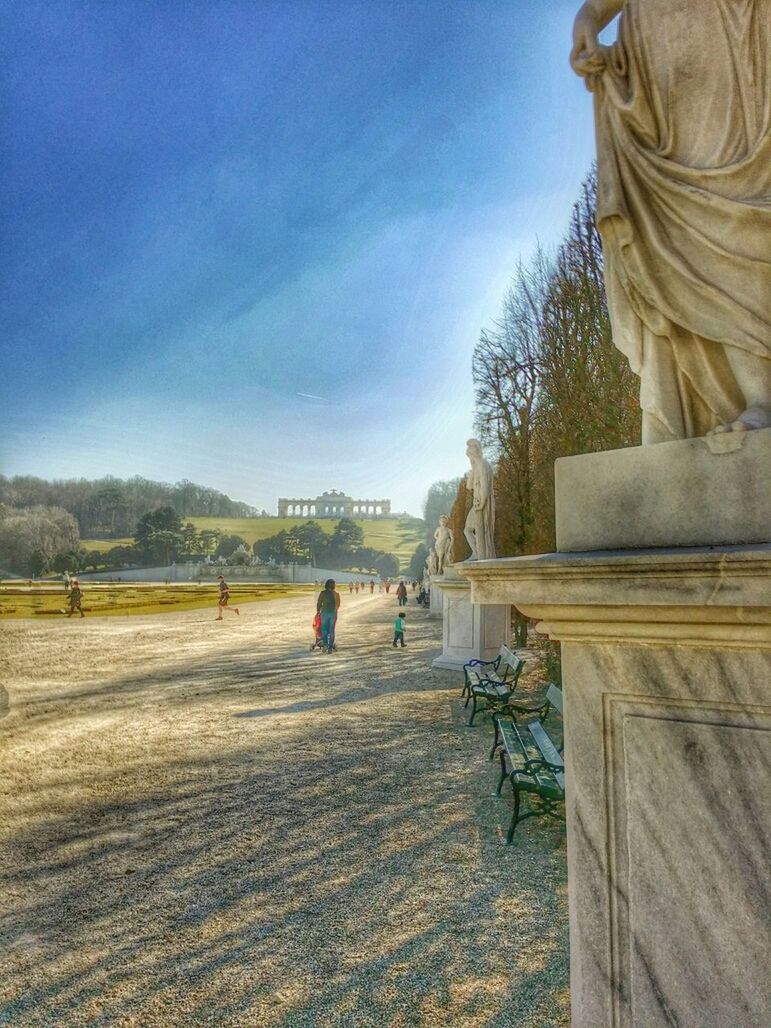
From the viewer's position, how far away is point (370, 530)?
11588 cm

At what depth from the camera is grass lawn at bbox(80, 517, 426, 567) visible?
9345 centimetres

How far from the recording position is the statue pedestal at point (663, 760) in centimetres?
162

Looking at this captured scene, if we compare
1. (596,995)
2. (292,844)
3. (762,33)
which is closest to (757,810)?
(596,995)

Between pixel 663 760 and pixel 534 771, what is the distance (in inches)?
131

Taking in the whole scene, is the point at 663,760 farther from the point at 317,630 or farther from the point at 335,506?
the point at 335,506

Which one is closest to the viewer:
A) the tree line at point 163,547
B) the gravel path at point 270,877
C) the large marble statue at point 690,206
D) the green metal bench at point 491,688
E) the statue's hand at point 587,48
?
the large marble statue at point 690,206

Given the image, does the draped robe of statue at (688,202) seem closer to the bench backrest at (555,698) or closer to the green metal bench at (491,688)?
the bench backrest at (555,698)

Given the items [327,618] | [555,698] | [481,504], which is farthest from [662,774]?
[327,618]

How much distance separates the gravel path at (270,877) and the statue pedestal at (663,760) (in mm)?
1401

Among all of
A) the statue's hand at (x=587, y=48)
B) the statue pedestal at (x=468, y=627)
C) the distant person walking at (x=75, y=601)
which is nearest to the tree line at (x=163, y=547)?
the distant person walking at (x=75, y=601)

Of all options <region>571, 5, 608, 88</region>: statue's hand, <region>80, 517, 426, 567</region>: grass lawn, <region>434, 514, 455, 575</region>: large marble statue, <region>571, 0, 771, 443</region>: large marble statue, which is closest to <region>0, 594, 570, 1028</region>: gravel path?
<region>571, 0, 771, 443</region>: large marble statue

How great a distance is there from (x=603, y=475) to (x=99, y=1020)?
3126mm

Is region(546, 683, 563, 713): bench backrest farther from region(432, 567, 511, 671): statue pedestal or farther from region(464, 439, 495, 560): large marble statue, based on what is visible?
region(464, 439, 495, 560): large marble statue

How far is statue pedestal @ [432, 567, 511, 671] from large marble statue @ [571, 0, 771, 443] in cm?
1017
